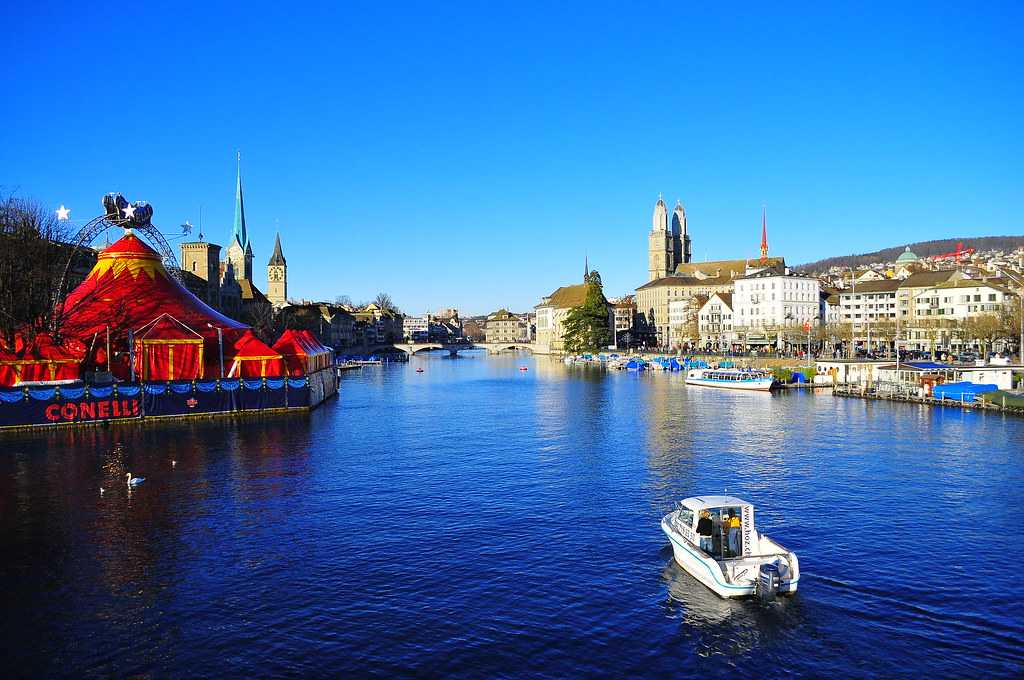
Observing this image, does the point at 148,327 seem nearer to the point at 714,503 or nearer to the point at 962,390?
the point at 714,503

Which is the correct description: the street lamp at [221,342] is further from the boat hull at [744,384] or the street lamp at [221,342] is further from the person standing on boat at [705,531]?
the boat hull at [744,384]

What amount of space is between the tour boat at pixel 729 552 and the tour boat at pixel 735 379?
60166mm

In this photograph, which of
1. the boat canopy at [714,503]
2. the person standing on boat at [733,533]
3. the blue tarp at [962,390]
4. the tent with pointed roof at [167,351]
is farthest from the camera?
the blue tarp at [962,390]

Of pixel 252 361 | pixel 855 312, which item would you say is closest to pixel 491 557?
pixel 252 361

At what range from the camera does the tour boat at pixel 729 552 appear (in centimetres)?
1955

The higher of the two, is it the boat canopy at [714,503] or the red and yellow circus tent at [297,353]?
the red and yellow circus tent at [297,353]

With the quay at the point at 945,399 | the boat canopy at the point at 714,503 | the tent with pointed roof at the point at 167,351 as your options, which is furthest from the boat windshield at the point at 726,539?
the tent with pointed roof at the point at 167,351

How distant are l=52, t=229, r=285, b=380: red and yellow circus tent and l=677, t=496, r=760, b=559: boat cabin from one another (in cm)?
4611

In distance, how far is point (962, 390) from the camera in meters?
61.1

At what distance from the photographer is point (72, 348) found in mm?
55719

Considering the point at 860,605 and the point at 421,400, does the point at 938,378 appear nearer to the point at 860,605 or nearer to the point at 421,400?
the point at 421,400

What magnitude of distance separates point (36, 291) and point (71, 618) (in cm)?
5072

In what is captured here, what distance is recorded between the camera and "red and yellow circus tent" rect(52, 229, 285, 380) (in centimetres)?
5694

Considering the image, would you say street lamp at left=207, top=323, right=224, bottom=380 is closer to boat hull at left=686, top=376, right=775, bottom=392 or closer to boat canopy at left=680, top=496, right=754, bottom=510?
boat canopy at left=680, top=496, right=754, bottom=510
